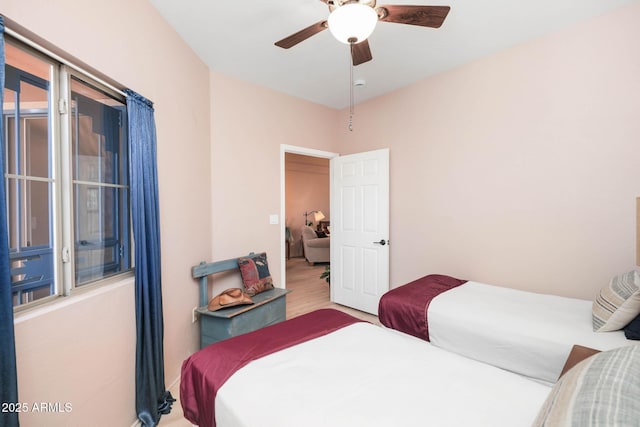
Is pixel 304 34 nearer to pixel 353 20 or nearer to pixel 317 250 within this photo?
pixel 353 20

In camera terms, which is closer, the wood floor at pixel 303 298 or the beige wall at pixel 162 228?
the beige wall at pixel 162 228

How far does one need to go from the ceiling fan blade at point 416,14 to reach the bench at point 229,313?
2.42 m

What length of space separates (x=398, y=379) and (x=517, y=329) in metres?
1.07

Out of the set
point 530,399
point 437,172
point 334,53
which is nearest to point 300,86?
point 334,53

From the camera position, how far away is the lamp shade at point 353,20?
1.40 meters

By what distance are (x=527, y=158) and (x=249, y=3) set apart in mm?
2615

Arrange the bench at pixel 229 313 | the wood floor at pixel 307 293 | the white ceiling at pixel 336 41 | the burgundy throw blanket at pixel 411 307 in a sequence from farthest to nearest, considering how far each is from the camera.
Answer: the wood floor at pixel 307 293, the bench at pixel 229 313, the burgundy throw blanket at pixel 411 307, the white ceiling at pixel 336 41

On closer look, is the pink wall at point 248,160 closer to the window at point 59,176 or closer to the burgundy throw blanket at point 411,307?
the window at point 59,176

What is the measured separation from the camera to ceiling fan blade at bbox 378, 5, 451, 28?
5.02ft

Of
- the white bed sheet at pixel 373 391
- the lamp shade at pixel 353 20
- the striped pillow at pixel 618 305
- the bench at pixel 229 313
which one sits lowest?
the bench at pixel 229 313

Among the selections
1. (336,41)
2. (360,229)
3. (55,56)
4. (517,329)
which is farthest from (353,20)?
(360,229)

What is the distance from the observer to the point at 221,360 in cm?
137

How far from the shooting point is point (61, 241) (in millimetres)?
1409

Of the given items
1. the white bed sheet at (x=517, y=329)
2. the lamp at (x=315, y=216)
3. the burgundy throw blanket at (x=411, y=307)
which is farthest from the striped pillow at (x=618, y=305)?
the lamp at (x=315, y=216)
